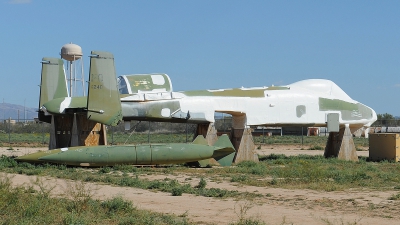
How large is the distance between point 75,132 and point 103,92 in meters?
2.73

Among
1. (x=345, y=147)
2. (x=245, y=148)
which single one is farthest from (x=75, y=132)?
(x=345, y=147)

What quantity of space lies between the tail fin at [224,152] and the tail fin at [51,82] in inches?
307

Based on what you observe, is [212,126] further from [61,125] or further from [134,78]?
[61,125]

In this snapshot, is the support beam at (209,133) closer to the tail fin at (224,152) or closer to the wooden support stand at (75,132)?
the tail fin at (224,152)

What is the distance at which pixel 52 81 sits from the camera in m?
28.4

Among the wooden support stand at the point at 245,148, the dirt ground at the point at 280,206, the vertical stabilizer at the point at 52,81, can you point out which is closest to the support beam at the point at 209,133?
the wooden support stand at the point at 245,148

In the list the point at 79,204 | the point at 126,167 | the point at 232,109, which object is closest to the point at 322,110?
the point at 232,109

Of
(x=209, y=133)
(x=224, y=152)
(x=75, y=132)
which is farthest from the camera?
(x=209, y=133)

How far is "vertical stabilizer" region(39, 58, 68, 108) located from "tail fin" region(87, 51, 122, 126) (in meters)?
4.72

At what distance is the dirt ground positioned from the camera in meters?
12.4

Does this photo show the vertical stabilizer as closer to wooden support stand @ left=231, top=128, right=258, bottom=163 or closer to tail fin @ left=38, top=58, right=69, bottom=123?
tail fin @ left=38, top=58, right=69, bottom=123

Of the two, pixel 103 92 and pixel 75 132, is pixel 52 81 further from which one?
pixel 103 92

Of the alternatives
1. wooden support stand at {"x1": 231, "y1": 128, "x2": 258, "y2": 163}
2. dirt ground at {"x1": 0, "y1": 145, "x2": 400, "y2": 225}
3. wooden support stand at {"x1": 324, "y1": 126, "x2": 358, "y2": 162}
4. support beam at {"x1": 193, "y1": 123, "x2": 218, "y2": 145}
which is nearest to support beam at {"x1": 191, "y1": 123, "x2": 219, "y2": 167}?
support beam at {"x1": 193, "y1": 123, "x2": 218, "y2": 145}

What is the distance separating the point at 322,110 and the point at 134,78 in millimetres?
9195
